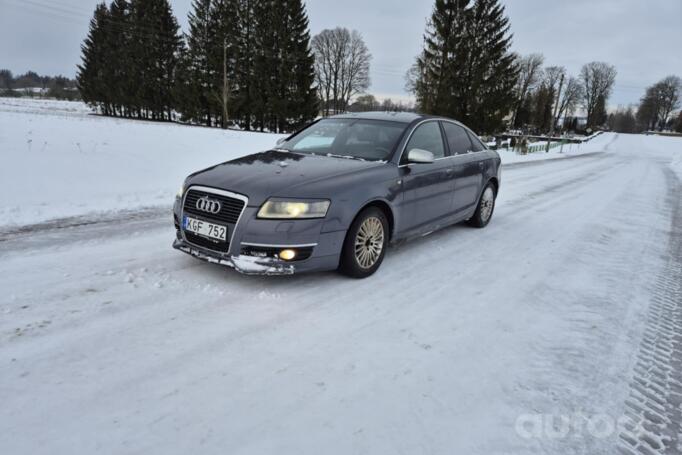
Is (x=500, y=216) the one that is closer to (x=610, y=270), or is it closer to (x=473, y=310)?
(x=610, y=270)

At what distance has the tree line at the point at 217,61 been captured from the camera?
37.7m

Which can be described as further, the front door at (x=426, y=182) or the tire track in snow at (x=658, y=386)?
the front door at (x=426, y=182)

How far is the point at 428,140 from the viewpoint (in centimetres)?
521

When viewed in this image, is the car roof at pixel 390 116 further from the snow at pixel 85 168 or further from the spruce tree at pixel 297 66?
the spruce tree at pixel 297 66

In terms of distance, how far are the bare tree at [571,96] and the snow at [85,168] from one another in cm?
9807

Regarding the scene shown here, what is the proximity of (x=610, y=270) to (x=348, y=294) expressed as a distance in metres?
3.22

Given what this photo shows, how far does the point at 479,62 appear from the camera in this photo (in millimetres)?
30656

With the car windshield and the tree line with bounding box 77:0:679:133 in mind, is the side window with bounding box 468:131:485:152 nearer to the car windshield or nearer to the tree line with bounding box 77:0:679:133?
the car windshield

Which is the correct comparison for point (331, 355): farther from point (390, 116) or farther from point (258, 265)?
point (390, 116)

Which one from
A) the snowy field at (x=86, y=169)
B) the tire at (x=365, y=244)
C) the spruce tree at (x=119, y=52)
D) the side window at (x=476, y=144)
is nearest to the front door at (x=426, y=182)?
the tire at (x=365, y=244)

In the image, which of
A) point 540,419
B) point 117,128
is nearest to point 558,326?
point 540,419

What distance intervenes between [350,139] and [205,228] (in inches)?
82.7

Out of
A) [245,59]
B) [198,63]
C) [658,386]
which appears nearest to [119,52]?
[198,63]

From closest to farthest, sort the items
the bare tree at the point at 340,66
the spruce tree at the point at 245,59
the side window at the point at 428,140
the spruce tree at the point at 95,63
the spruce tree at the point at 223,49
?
1. the side window at the point at 428,140
2. the spruce tree at the point at 245,59
3. the spruce tree at the point at 223,49
4. the spruce tree at the point at 95,63
5. the bare tree at the point at 340,66
